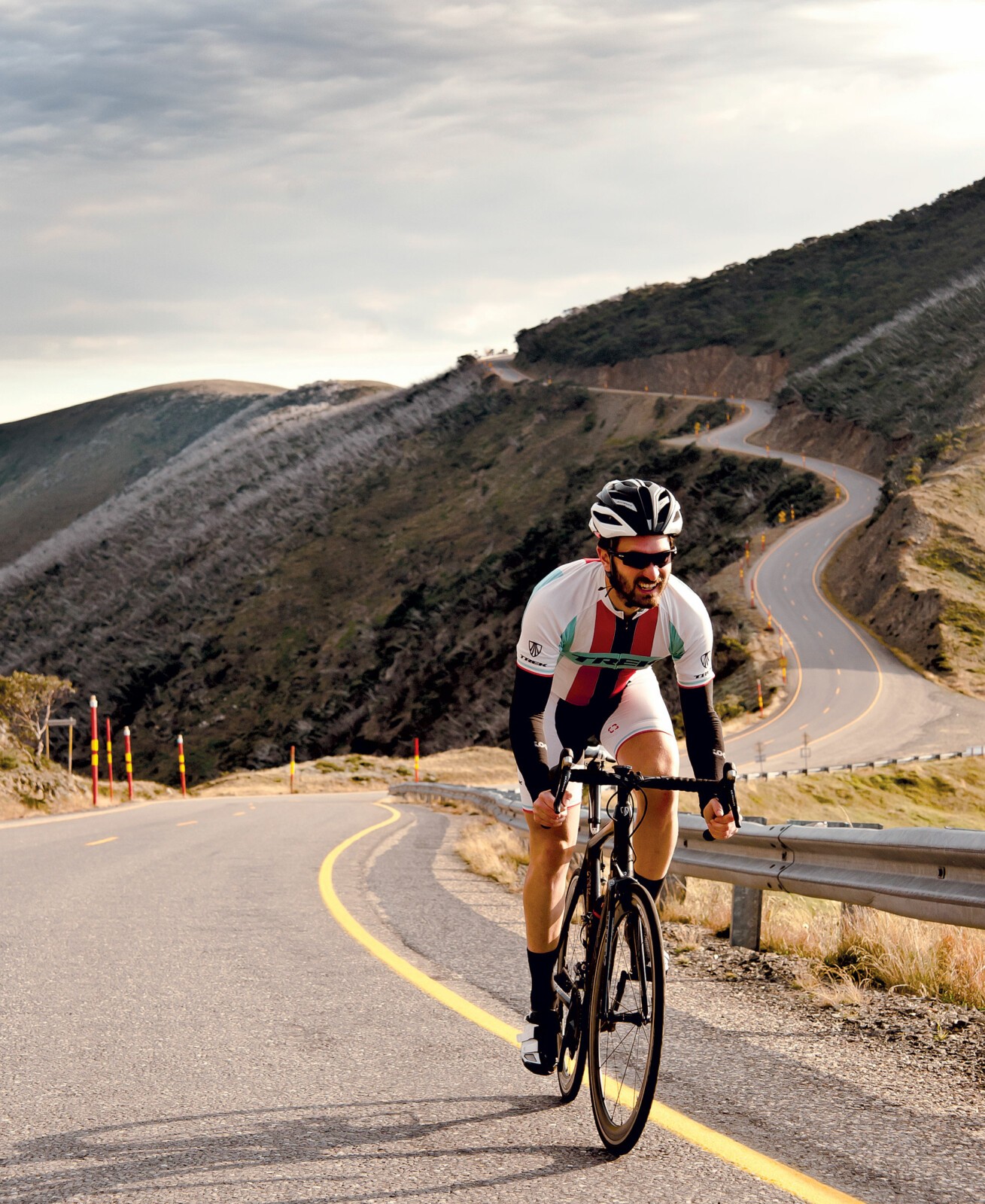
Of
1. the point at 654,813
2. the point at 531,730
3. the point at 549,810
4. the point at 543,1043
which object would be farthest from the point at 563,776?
the point at 543,1043

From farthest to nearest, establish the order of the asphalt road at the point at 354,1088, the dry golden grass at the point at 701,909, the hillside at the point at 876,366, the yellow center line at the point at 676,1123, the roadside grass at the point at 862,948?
the hillside at the point at 876,366, the dry golden grass at the point at 701,909, the roadside grass at the point at 862,948, the asphalt road at the point at 354,1088, the yellow center line at the point at 676,1123

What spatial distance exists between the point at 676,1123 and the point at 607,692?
1.49 metres

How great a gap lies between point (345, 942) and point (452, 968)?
1179 mm

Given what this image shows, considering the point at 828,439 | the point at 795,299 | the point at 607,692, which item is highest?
the point at 795,299

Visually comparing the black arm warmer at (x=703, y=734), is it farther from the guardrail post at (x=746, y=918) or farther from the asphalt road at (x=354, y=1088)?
the guardrail post at (x=746, y=918)

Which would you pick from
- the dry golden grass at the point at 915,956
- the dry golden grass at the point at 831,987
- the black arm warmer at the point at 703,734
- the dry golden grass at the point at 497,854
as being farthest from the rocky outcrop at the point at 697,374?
the black arm warmer at the point at 703,734

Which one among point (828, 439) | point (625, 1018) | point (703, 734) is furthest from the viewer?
point (828, 439)

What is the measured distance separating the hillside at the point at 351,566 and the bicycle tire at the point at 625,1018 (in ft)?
165

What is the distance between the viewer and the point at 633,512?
13.2ft

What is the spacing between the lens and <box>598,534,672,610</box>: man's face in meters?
4.02

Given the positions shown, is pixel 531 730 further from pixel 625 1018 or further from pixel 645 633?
pixel 625 1018

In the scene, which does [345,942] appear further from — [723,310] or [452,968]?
[723,310]

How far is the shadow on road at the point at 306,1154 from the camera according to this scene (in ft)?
11.0

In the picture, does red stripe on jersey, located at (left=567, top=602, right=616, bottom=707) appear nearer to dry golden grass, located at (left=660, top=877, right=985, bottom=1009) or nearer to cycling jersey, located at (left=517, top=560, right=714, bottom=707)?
cycling jersey, located at (left=517, top=560, right=714, bottom=707)
